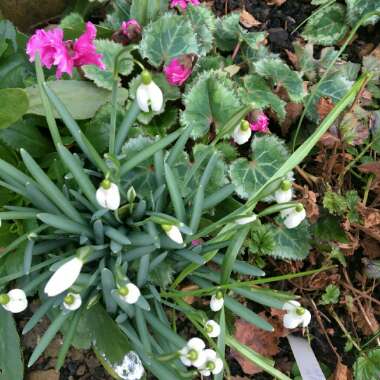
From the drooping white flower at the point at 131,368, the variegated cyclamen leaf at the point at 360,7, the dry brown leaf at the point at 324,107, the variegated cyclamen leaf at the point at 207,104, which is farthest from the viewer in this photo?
the variegated cyclamen leaf at the point at 360,7

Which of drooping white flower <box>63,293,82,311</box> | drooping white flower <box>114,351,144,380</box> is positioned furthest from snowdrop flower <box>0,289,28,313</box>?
drooping white flower <box>114,351,144,380</box>

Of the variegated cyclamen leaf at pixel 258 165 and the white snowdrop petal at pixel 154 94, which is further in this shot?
the variegated cyclamen leaf at pixel 258 165

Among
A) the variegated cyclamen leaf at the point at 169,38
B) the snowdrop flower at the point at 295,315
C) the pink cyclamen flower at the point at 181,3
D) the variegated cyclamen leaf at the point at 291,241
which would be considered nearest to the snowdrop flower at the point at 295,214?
the snowdrop flower at the point at 295,315

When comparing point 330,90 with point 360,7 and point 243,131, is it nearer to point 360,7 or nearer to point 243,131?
point 360,7

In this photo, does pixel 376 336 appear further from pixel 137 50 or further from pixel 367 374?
pixel 137 50

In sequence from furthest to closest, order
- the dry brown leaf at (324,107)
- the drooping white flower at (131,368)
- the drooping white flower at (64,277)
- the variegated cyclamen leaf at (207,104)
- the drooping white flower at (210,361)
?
the dry brown leaf at (324,107), the variegated cyclamen leaf at (207,104), the drooping white flower at (131,368), the drooping white flower at (210,361), the drooping white flower at (64,277)

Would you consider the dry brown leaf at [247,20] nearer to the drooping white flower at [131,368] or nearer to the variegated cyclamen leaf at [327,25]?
the variegated cyclamen leaf at [327,25]

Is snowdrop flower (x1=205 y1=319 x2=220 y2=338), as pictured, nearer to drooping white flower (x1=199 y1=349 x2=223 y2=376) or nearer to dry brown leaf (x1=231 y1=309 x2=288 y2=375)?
drooping white flower (x1=199 y1=349 x2=223 y2=376)
